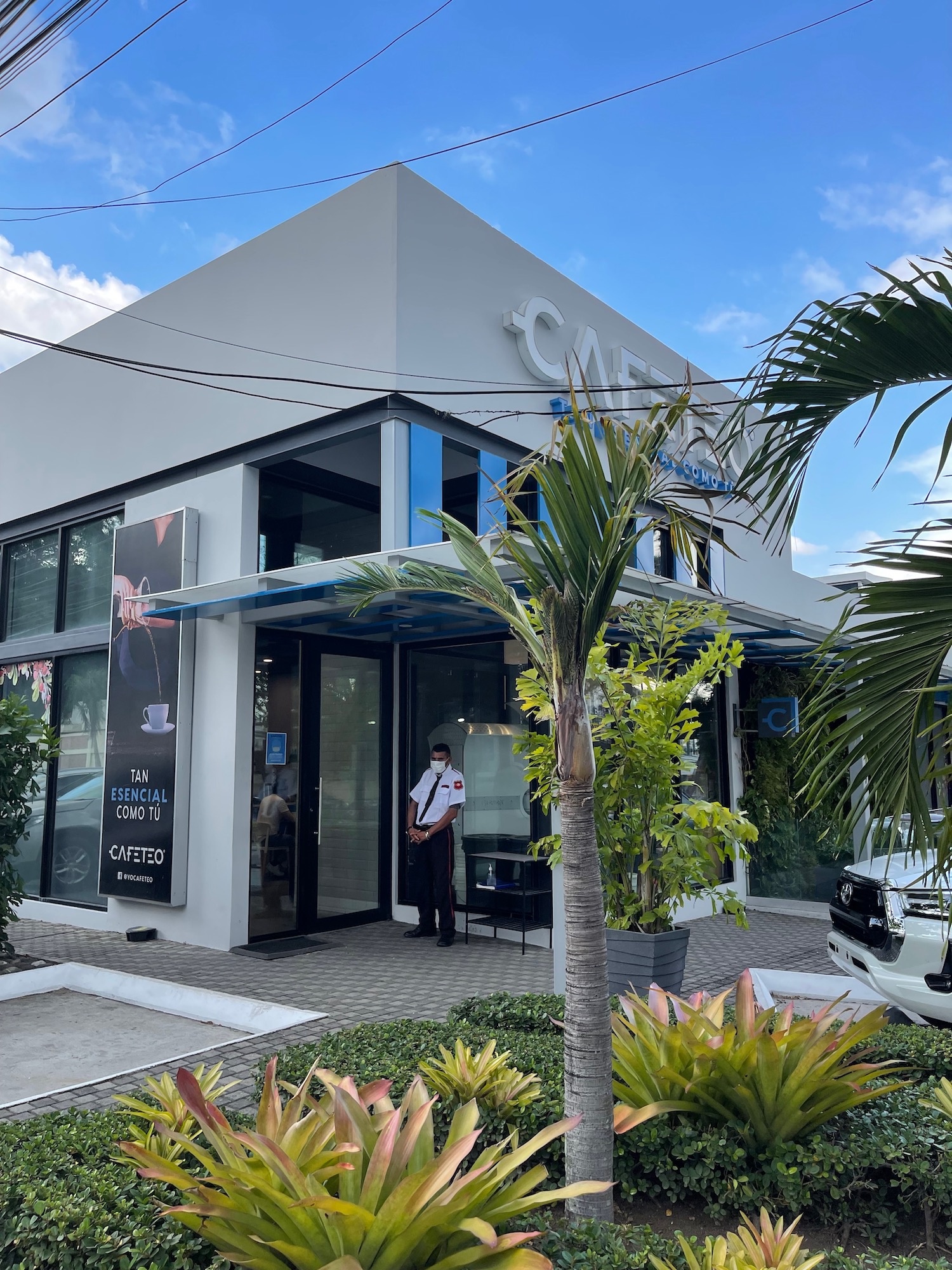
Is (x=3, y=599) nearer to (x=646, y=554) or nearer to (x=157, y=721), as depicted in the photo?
(x=157, y=721)

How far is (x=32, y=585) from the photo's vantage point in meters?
11.7

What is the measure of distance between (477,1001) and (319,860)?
4524mm

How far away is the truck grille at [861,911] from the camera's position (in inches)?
231

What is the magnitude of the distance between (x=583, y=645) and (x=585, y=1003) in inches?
39.3

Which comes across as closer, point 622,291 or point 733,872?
point 622,291

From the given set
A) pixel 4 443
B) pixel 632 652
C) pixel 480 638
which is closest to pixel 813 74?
pixel 632 652

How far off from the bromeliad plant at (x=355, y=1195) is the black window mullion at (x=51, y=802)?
8.94m

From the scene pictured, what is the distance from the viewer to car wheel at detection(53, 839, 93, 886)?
10297 mm

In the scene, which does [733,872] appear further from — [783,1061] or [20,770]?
[783,1061]

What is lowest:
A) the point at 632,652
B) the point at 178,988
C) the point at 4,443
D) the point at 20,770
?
the point at 178,988

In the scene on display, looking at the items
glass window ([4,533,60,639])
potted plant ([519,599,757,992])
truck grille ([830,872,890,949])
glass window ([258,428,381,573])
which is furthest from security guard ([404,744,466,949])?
glass window ([4,533,60,639])

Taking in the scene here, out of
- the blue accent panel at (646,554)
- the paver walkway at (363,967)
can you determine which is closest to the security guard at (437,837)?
the paver walkway at (363,967)

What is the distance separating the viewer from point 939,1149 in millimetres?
3148

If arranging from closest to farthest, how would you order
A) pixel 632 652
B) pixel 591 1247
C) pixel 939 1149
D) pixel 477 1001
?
pixel 591 1247 < pixel 939 1149 < pixel 477 1001 < pixel 632 652
